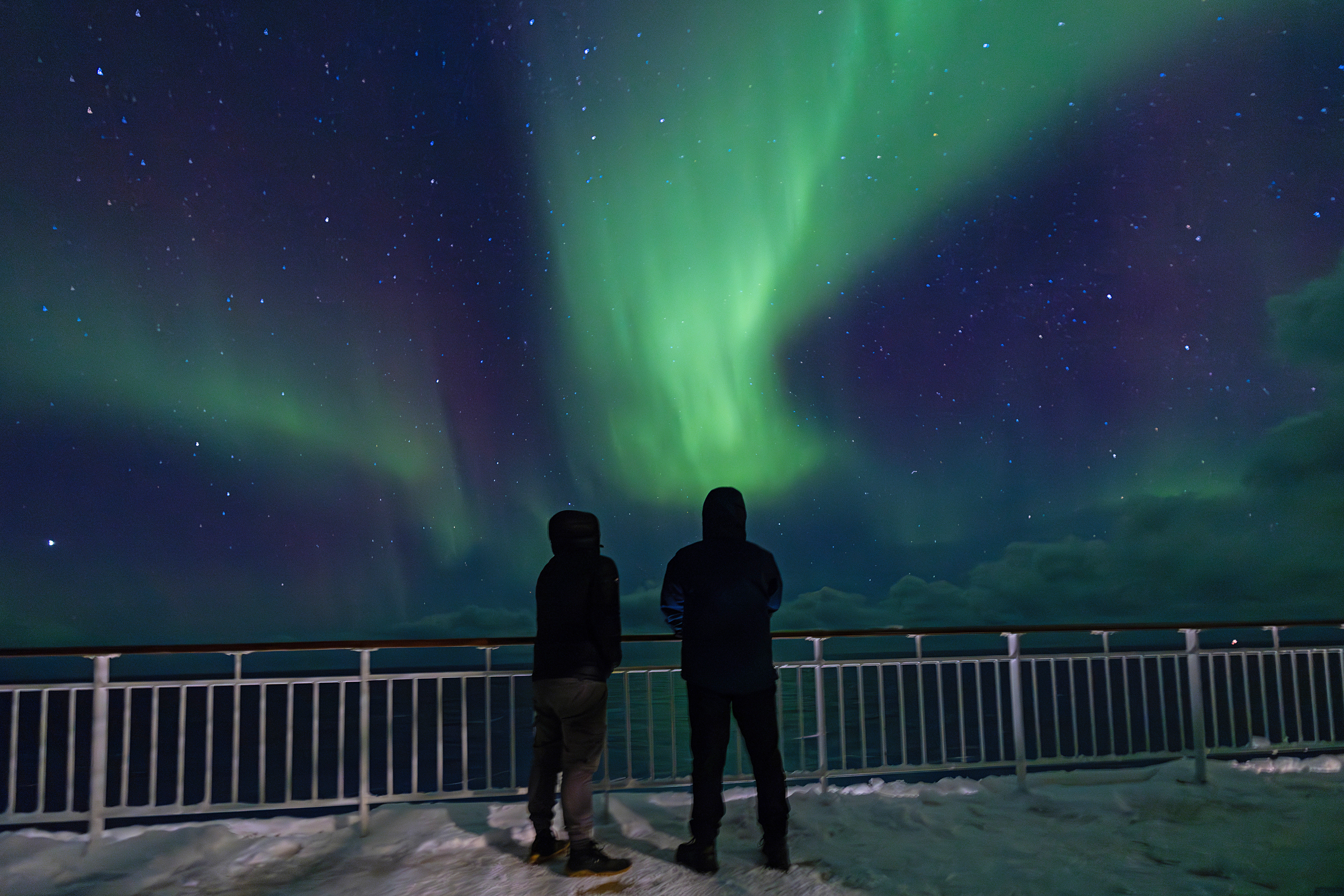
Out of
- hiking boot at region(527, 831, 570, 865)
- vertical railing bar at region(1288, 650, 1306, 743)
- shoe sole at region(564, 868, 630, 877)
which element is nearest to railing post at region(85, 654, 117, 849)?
hiking boot at region(527, 831, 570, 865)

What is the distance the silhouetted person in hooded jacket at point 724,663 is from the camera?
394 centimetres

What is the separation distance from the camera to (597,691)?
13.3 ft

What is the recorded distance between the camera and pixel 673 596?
4094mm

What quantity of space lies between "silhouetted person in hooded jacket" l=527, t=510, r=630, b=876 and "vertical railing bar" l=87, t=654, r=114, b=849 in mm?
2543

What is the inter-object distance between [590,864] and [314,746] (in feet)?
16.9

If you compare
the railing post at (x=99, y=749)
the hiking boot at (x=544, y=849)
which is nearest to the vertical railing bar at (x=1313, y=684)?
the hiking boot at (x=544, y=849)

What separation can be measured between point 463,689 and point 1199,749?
525 cm

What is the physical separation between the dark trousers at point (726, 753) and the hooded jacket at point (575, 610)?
0.49 metres

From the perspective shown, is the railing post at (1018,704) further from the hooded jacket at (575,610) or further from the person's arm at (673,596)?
the hooded jacket at (575,610)

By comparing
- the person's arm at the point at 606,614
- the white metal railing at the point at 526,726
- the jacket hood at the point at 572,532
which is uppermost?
the jacket hood at the point at 572,532

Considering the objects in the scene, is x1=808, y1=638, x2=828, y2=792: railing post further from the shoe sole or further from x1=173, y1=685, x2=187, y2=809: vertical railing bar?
x1=173, y1=685, x2=187, y2=809: vertical railing bar

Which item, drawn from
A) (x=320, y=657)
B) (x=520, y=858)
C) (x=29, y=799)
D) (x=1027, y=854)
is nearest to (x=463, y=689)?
(x=520, y=858)

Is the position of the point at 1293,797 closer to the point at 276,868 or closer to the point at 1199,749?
the point at 1199,749

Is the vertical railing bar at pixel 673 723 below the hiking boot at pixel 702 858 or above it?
above
